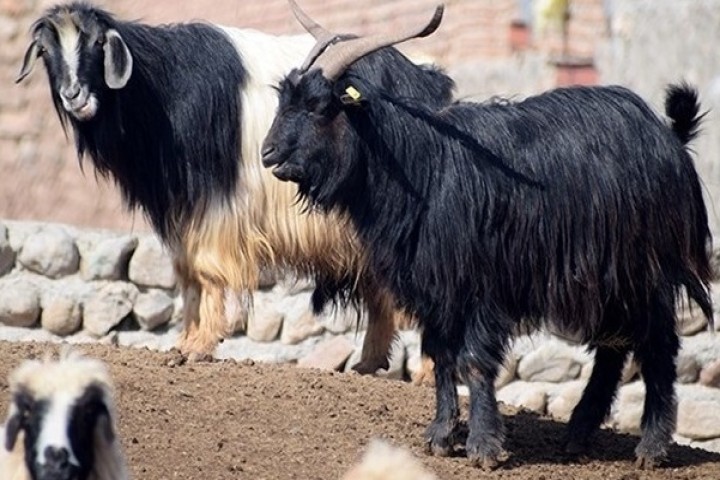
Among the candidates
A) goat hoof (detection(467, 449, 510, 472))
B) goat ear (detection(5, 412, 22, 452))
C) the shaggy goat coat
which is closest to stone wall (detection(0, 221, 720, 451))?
the shaggy goat coat

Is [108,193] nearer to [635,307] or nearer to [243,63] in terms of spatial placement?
[243,63]

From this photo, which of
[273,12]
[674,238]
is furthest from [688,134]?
[273,12]

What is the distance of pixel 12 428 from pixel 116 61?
503 centimetres

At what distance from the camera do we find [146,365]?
10.6 m

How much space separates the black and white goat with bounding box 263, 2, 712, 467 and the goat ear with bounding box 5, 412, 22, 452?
123 inches

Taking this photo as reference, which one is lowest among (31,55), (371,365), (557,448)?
(371,365)

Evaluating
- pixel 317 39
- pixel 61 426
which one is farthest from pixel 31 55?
pixel 61 426

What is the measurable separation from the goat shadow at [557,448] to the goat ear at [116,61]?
2.66 m

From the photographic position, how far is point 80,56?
11156 mm

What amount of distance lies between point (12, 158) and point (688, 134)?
5309 millimetres

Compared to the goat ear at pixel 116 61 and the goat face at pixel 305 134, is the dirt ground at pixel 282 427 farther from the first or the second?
the goat ear at pixel 116 61

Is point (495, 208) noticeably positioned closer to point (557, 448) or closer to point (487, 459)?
point (487, 459)

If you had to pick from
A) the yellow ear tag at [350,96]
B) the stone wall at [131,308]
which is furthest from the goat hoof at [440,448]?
the stone wall at [131,308]

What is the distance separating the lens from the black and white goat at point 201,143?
11.3 m
